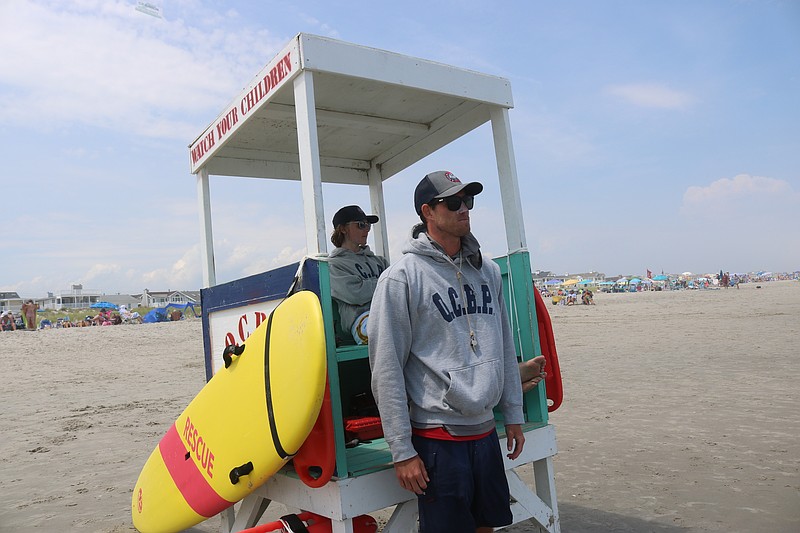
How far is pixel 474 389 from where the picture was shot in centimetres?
238

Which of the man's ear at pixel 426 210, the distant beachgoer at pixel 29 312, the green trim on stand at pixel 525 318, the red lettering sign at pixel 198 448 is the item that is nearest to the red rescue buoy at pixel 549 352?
the green trim on stand at pixel 525 318

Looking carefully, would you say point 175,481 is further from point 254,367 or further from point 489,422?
point 489,422

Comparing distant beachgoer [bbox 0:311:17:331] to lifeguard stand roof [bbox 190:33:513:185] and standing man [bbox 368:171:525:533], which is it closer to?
lifeguard stand roof [bbox 190:33:513:185]

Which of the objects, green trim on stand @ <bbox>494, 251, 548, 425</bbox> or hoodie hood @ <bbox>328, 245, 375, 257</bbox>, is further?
hoodie hood @ <bbox>328, 245, 375, 257</bbox>

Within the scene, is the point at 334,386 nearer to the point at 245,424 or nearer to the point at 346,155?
the point at 245,424

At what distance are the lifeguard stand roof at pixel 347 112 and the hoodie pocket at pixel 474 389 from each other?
4.82 feet

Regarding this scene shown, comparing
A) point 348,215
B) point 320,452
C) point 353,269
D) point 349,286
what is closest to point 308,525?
point 320,452

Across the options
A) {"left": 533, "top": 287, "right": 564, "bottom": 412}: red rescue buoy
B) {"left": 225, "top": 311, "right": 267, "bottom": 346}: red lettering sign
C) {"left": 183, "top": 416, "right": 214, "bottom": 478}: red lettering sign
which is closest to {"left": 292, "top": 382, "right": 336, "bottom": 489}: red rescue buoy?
{"left": 183, "top": 416, "right": 214, "bottom": 478}: red lettering sign

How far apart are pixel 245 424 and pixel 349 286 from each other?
116 cm

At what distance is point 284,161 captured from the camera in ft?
16.0

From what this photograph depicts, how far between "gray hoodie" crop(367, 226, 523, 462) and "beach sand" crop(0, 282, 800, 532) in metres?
2.40

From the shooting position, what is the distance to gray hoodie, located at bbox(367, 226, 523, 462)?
233 cm

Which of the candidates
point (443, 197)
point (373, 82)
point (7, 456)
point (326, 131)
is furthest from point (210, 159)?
point (7, 456)

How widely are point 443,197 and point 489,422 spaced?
93cm
